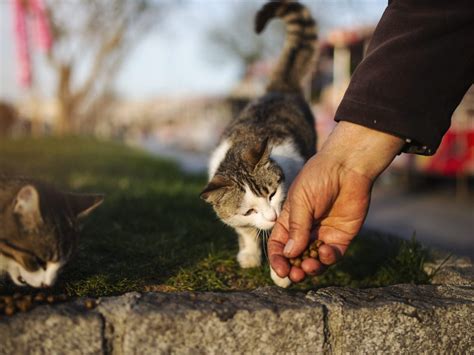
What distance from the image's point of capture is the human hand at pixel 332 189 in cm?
188

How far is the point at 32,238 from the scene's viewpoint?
1848 millimetres

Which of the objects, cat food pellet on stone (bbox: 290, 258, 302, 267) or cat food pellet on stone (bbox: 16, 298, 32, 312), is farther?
cat food pellet on stone (bbox: 290, 258, 302, 267)

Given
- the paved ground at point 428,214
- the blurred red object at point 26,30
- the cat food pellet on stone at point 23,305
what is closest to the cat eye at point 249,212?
the cat food pellet on stone at point 23,305

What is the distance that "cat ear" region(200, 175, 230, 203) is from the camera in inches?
99.5

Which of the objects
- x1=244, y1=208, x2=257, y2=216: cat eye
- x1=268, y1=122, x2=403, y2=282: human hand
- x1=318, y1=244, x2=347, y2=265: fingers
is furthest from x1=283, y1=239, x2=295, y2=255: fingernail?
x1=244, y1=208, x2=257, y2=216: cat eye

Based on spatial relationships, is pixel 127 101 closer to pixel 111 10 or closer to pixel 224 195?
pixel 111 10

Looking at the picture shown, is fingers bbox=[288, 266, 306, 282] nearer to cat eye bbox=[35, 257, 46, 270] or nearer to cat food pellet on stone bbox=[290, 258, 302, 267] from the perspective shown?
cat food pellet on stone bbox=[290, 258, 302, 267]

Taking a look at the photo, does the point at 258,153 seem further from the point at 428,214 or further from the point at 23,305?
the point at 428,214

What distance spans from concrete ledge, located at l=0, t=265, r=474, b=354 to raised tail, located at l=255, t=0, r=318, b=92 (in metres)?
2.53

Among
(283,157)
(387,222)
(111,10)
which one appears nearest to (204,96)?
(111,10)

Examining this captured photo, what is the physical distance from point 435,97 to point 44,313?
58.2 inches

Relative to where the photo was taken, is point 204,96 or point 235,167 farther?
point 204,96

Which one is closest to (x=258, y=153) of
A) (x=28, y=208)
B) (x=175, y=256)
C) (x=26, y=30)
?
(x=175, y=256)

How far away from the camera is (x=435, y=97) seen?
1.74 m
